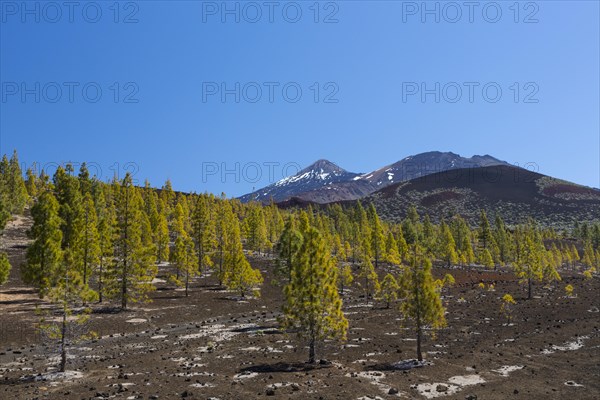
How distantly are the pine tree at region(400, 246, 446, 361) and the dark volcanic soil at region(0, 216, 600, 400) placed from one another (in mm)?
2783

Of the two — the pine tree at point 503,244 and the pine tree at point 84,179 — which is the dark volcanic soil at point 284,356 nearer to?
the pine tree at point 84,179

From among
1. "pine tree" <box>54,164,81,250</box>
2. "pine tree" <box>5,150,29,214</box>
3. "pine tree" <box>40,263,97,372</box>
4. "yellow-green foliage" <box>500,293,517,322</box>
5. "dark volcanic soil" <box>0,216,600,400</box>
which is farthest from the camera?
"pine tree" <box>5,150,29,214</box>

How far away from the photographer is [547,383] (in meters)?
24.4

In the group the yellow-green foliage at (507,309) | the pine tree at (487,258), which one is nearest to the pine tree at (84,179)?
the yellow-green foliage at (507,309)

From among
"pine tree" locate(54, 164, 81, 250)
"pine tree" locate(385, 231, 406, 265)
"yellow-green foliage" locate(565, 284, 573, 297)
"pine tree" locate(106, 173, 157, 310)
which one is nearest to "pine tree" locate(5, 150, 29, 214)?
"pine tree" locate(54, 164, 81, 250)

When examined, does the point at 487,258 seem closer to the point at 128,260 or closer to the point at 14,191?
the point at 128,260

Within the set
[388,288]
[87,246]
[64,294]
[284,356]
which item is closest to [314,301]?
[284,356]

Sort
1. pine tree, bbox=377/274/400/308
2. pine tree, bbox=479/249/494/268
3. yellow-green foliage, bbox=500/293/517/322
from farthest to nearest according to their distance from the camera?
1. pine tree, bbox=479/249/494/268
2. pine tree, bbox=377/274/400/308
3. yellow-green foliage, bbox=500/293/517/322

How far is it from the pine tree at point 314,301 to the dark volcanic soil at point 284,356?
223cm

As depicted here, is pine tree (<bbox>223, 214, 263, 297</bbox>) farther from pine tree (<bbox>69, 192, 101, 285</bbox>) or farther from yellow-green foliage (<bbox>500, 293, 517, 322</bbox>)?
yellow-green foliage (<bbox>500, 293, 517, 322</bbox>)

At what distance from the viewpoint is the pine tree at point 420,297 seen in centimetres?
2964

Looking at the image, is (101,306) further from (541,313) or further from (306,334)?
(541,313)

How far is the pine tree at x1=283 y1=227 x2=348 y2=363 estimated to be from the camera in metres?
28.8

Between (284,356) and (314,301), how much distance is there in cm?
532
